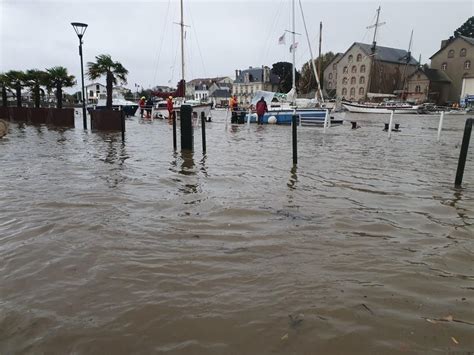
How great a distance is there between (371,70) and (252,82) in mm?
38413

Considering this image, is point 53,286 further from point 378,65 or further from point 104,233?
point 378,65

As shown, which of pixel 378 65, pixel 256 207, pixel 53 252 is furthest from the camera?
pixel 378 65

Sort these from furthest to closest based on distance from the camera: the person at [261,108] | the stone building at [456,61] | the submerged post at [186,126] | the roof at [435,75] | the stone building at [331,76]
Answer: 1. the stone building at [331,76]
2. the roof at [435,75]
3. the stone building at [456,61]
4. the person at [261,108]
5. the submerged post at [186,126]

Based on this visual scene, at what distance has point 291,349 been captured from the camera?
8.43 feet

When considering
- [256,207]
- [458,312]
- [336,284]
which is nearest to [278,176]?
[256,207]

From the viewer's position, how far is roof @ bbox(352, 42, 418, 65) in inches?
3211

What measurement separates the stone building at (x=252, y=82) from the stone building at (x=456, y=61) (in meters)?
41.3

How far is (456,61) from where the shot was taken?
7862 centimetres

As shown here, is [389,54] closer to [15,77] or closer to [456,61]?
[456,61]

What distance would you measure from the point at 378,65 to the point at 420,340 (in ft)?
284

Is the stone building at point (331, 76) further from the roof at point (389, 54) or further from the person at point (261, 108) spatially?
the person at point (261, 108)

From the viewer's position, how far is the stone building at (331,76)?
9064 cm

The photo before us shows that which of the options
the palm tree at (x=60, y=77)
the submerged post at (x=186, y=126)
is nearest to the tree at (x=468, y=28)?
the palm tree at (x=60, y=77)

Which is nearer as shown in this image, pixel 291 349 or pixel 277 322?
pixel 291 349
